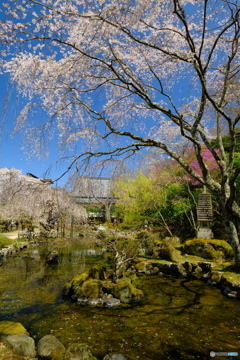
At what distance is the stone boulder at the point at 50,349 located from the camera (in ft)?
13.8

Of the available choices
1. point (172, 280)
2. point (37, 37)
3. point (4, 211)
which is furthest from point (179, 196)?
point (4, 211)

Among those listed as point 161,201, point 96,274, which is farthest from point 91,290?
point 161,201

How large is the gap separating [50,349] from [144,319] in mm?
2651

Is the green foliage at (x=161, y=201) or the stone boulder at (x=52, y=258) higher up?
the green foliage at (x=161, y=201)

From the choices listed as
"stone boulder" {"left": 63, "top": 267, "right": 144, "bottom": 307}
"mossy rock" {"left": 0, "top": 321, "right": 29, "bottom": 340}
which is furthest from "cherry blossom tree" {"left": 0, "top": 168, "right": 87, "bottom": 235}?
"mossy rock" {"left": 0, "top": 321, "right": 29, "bottom": 340}

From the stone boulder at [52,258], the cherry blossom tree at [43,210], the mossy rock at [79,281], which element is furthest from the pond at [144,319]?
the cherry blossom tree at [43,210]

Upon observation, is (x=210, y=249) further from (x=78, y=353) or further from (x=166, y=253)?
(x=78, y=353)

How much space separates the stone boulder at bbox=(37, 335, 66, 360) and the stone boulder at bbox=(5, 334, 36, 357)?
0.47 feet

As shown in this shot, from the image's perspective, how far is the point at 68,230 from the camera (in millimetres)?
27344

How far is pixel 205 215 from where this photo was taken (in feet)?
40.2

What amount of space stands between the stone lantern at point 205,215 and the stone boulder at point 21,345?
32.7 feet

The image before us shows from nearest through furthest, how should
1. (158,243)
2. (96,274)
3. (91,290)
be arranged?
(91,290), (96,274), (158,243)

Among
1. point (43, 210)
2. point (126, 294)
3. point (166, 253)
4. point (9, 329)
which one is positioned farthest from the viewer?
point (43, 210)

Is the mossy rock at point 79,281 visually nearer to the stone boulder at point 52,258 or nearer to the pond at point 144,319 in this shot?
the pond at point 144,319
